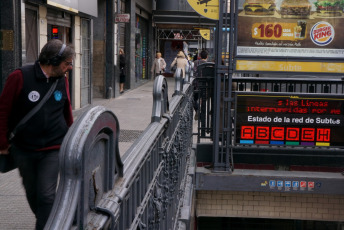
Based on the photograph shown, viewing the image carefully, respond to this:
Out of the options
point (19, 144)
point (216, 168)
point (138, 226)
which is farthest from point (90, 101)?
point (138, 226)

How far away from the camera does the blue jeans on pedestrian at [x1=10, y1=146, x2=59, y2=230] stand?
349 centimetres

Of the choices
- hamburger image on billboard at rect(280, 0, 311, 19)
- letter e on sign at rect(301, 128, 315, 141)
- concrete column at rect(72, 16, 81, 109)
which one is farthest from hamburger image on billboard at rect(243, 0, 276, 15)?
concrete column at rect(72, 16, 81, 109)

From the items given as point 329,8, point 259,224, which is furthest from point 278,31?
point 259,224

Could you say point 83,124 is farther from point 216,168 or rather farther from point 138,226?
point 216,168

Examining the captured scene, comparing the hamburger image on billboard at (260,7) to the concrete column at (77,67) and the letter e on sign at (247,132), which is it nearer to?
the letter e on sign at (247,132)

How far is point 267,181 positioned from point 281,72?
168 cm

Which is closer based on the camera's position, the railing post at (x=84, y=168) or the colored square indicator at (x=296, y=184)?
the railing post at (x=84, y=168)

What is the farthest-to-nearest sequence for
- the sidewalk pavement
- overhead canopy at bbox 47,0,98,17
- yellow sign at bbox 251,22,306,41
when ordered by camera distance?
overhead canopy at bbox 47,0,98,17
yellow sign at bbox 251,22,306,41
the sidewalk pavement

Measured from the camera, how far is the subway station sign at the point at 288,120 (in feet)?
24.8

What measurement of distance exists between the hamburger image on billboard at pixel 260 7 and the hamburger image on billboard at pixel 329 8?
64cm

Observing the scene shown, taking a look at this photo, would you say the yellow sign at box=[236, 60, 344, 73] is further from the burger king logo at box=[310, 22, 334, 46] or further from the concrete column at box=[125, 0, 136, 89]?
the concrete column at box=[125, 0, 136, 89]

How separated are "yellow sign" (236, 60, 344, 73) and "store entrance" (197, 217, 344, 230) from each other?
3724mm

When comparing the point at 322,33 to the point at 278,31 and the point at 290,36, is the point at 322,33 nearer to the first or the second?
the point at 290,36

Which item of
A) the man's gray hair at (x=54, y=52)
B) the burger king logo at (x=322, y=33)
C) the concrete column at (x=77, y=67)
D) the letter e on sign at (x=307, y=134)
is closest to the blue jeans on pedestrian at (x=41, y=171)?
the man's gray hair at (x=54, y=52)
